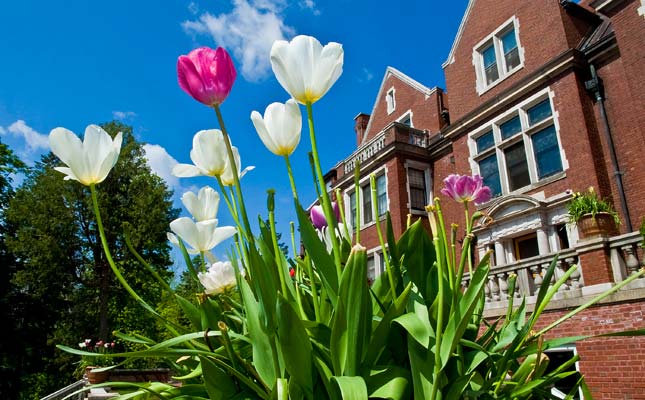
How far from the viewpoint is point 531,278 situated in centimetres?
670

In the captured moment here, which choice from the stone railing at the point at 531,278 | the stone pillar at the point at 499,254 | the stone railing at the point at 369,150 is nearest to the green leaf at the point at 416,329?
the stone railing at the point at 531,278

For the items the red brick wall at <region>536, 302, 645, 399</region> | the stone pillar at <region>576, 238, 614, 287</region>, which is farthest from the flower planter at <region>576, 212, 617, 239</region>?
the red brick wall at <region>536, 302, 645, 399</region>

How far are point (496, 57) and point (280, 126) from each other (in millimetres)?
12156

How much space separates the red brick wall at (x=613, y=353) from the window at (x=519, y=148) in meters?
4.59

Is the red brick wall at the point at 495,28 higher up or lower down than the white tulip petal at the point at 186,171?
higher up

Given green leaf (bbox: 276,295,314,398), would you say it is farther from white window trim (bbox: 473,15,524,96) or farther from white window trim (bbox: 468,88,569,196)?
white window trim (bbox: 473,15,524,96)

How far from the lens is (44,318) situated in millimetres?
20422

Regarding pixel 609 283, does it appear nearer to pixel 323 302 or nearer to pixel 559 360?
pixel 559 360

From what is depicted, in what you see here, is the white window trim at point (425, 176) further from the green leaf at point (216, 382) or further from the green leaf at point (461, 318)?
the green leaf at point (216, 382)

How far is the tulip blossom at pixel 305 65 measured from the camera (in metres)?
0.90

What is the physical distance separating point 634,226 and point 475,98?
17.5 ft

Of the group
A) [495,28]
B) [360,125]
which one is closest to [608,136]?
[495,28]

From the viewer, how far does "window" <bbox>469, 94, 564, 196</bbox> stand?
9.77 meters

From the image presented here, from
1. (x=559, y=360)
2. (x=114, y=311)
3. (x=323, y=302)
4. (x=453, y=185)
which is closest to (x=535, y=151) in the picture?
(x=559, y=360)
